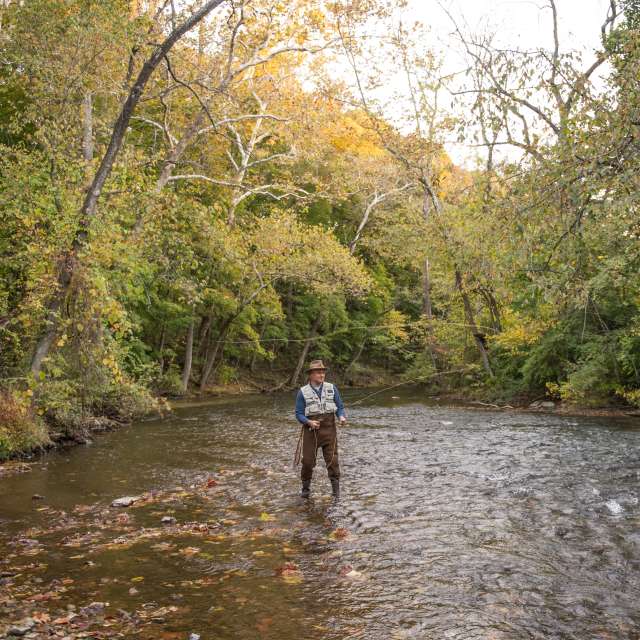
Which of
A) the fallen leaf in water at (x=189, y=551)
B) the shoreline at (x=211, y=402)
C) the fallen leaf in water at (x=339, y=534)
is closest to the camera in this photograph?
the fallen leaf in water at (x=189, y=551)

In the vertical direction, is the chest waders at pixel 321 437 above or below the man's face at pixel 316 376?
below

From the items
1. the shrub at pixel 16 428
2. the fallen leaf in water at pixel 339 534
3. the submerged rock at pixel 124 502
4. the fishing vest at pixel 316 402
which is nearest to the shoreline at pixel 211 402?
the shrub at pixel 16 428

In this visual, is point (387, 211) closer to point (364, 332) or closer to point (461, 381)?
point (364, 332)

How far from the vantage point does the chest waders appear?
34.3 ft

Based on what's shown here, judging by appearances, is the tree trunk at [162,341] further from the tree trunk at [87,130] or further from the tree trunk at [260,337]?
the tree trunk at [87,130]

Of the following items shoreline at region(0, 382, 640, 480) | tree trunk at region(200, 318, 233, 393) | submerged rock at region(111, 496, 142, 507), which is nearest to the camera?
submerged rock at region(111, 496, 142, 507)

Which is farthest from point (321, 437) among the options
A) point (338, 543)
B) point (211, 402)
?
point (211, 402)

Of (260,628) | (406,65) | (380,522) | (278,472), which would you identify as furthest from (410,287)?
(260,628)

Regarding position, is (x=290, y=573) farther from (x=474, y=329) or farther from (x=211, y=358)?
(x=211, y=358)

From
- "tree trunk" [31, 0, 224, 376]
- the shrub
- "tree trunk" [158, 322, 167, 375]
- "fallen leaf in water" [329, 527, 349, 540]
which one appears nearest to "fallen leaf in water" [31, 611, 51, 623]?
"fallen leaf in water" [329, 527, 349, 540]

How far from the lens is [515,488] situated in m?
10.7

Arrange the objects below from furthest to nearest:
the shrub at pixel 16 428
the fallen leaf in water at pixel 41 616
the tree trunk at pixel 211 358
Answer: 1. the tree trunk at pixel 211 358
2. the shrub at pixel 16 428
3. the fallen leaf in water at pixel 41 616

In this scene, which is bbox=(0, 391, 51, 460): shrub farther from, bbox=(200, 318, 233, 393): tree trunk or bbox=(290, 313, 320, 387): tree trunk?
bbox=(290, 313, 320, 387): tree trunk

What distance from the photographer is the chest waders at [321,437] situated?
10.5 meters
